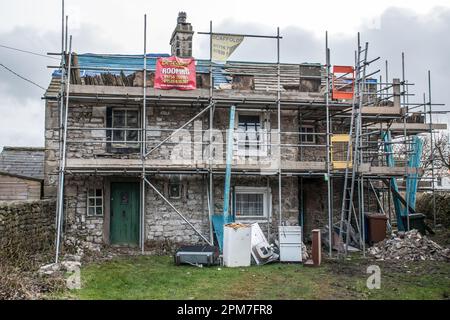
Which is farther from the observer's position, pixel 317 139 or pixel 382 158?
pixel 382 158

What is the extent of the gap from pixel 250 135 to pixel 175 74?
307 cm

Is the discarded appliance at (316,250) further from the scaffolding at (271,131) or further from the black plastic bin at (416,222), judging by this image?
the black plastic bin at (416,222)

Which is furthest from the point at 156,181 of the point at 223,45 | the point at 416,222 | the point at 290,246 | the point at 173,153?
the point at 416,222

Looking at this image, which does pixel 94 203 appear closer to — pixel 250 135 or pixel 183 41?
pixel 250 135

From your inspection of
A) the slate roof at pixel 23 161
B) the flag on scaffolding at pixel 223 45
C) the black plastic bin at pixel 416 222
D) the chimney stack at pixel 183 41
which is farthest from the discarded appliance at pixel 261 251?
the slate roof at pixel 23 161

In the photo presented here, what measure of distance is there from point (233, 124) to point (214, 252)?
4.18 m

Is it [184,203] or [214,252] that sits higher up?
[184,203]

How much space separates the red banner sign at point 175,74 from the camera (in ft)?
45.0

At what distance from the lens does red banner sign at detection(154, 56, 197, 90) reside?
1372 centimetres

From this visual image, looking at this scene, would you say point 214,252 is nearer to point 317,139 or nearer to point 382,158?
point 317,139
